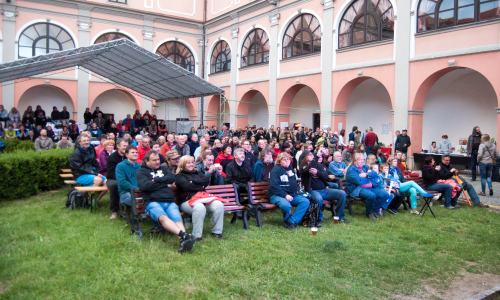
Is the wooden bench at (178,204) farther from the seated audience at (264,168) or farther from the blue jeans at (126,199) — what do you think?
the seated audience at (264,168)

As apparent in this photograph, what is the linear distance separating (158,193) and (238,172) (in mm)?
2328

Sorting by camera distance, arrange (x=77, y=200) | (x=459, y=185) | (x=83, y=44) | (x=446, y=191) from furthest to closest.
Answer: (x=83, y=44) → (x=459, y=185) → (x=446, y=191) → (x=77, y=200)

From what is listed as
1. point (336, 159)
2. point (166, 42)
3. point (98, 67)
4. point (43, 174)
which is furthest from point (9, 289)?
point (166, 42)

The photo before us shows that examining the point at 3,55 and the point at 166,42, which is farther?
the point at 166,42

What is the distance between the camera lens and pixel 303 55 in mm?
20703

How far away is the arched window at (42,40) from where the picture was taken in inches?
868

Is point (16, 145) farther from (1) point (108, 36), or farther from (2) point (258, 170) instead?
(1) point (108, 36)

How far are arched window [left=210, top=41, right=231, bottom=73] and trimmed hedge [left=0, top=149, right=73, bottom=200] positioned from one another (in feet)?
59.5

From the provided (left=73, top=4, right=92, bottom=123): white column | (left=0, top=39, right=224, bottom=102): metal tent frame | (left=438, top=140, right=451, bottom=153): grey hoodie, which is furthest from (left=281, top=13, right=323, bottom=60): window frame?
(left=73, top=4, right=92, bottom=123): white column

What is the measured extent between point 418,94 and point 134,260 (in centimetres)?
1456

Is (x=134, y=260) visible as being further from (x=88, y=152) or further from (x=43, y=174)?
(x=43, y=174)

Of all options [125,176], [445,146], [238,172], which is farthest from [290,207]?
[445,146]

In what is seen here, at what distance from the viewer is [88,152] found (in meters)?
7.80

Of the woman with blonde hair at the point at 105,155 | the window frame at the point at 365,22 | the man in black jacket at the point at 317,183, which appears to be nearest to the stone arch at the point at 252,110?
the window frame at the point at 365,22
